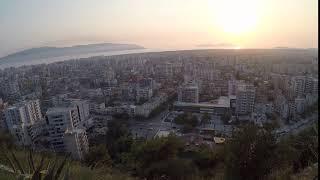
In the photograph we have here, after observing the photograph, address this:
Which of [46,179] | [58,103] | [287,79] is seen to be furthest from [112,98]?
[46,179]

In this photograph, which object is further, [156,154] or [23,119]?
[23,119]

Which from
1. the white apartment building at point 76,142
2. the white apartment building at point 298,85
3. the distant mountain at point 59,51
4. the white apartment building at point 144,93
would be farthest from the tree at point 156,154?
the distant mountain at point 59,51

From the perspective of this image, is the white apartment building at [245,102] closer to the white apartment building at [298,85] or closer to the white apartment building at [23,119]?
the white apartment building at [298,85]

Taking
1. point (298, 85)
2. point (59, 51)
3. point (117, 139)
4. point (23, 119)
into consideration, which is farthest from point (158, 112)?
point (59, 51)

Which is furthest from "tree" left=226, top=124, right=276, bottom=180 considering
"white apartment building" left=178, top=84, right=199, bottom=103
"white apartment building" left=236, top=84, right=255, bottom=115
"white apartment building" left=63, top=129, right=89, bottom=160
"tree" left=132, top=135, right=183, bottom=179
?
"white apartment building" left=178, top=84, right=199, bottom=103

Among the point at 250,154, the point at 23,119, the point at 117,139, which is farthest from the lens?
the point at 23,119

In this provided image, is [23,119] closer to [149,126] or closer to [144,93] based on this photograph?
[149,126]

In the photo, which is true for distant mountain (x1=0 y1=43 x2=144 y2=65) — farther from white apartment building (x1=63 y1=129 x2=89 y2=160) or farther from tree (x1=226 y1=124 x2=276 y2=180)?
tree (x1=226 y1=124 x2=276 y2=180)
